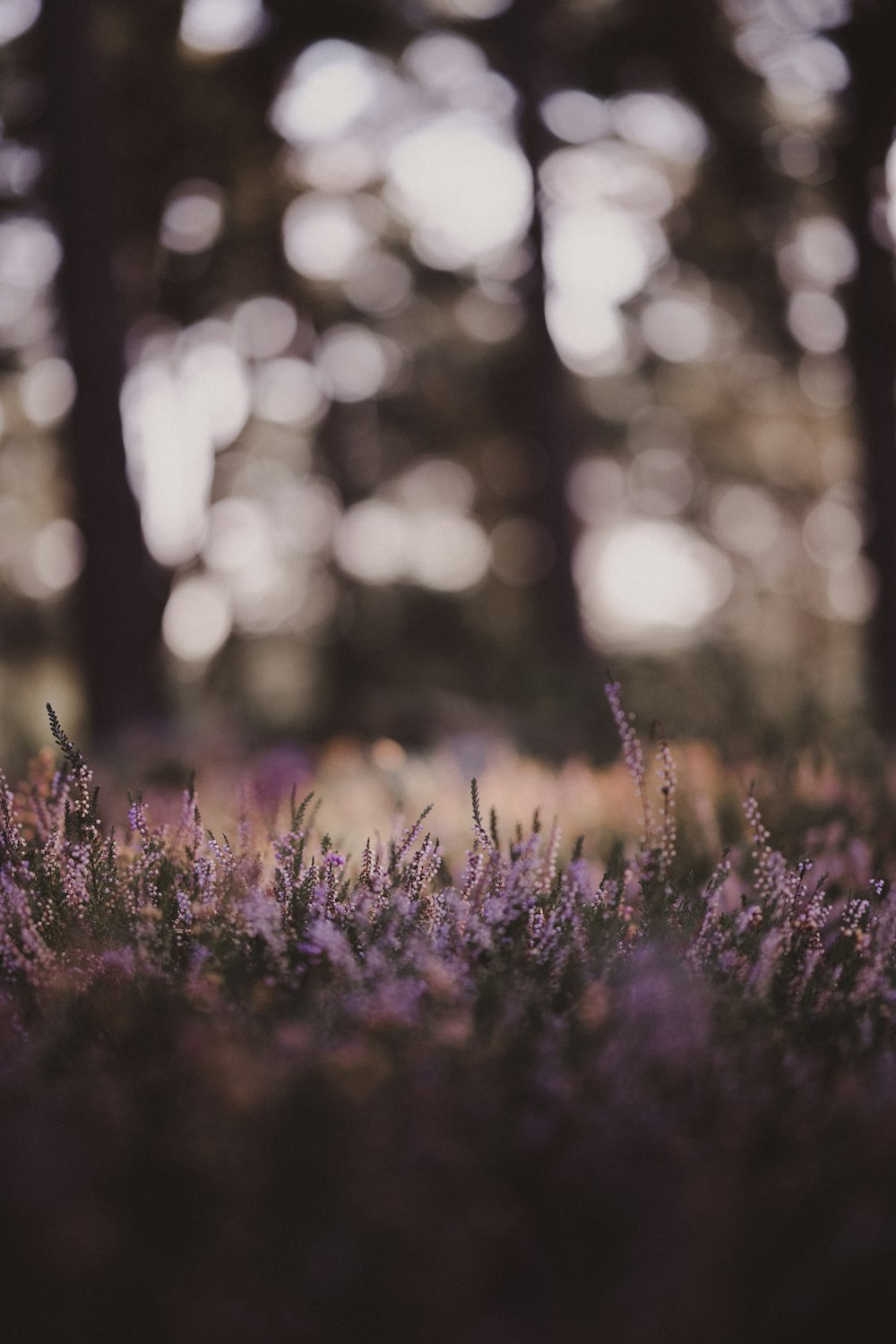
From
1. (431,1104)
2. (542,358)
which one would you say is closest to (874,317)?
(542,358)

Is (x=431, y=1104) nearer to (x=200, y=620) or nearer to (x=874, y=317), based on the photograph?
(x=874, y=317)

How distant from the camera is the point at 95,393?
8.82 meters

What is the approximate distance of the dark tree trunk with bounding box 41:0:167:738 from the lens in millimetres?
8797

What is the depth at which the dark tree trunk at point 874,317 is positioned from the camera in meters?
8.63

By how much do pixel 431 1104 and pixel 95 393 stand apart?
328 inches

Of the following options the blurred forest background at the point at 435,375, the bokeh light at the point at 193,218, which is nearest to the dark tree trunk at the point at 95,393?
the blurred forest background at the point at 435,375

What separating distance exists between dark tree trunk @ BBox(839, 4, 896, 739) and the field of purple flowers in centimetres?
686

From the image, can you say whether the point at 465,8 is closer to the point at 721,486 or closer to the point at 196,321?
the point at 196,321

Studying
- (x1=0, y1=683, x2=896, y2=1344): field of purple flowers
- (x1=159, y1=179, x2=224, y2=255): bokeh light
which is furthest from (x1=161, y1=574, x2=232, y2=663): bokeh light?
(x1=0, y1=683, x2=896, y2=1344): field of purple flowers

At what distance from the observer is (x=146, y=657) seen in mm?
9133

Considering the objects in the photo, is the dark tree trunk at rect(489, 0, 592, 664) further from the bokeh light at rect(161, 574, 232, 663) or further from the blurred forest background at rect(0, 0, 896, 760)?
the bokeh light at rect(161, 574, 232, 663)

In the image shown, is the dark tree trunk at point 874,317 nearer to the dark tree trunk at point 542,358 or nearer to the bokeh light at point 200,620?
the dark tree trunk at point 542,358

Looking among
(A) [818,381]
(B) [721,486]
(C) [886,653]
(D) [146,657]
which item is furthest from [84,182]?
(B) [721,486]

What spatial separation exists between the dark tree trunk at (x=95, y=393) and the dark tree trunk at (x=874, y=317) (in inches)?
258
